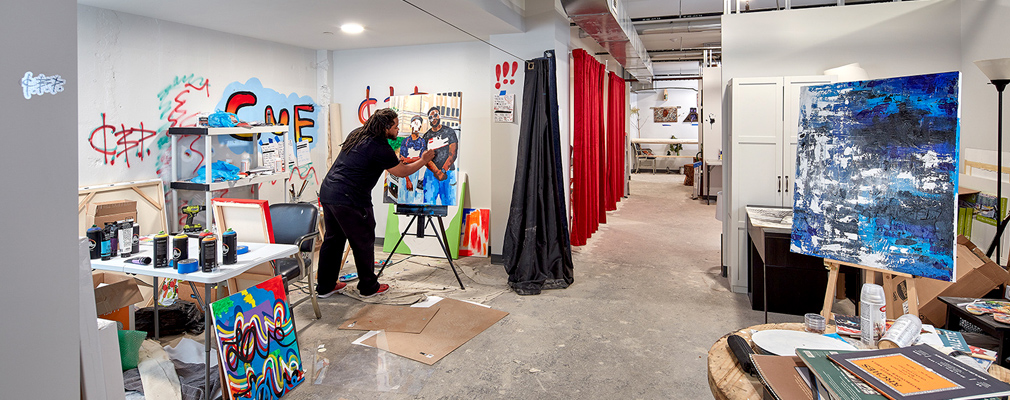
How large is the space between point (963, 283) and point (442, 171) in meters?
3.73

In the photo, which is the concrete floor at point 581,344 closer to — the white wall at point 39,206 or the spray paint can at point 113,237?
the spray paint can at point 113,237

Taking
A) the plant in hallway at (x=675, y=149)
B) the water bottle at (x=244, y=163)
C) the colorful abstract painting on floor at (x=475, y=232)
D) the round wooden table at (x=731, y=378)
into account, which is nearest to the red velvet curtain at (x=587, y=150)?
the colorful abstract painting on floor at (x=475, y=232)

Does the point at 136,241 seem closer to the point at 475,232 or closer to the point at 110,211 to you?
the point at 110,211

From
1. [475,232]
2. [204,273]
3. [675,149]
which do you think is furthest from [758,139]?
[675,149]

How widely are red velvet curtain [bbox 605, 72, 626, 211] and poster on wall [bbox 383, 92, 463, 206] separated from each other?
3399 mm

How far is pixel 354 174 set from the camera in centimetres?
407

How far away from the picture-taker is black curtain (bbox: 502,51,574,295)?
4676mm

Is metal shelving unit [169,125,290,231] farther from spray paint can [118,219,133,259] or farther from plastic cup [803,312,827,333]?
plastic cup [803,312,827,333]

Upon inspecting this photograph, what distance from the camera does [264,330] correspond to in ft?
9.25

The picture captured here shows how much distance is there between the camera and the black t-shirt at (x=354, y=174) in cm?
404

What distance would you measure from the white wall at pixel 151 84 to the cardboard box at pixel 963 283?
484cm

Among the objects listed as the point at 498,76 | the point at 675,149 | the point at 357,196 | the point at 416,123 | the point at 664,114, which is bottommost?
the point at 357,196

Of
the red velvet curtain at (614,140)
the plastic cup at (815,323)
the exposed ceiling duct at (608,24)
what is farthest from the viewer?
the red velvet curtain at (614,140)

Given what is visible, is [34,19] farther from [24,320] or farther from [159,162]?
[159,162]
